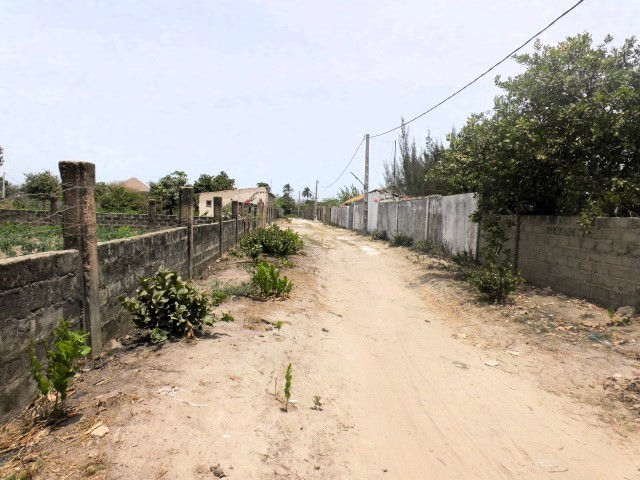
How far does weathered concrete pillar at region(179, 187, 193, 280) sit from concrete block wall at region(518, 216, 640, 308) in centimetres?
687

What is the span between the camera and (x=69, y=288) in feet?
13.4

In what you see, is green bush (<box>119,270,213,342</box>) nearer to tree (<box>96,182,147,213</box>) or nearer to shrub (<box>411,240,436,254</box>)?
shrub (<box>411,240,436,254</box>)

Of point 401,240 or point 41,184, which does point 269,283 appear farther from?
point 41,184

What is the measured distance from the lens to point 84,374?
403 centimetres

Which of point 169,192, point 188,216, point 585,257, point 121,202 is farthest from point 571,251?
point 121,202

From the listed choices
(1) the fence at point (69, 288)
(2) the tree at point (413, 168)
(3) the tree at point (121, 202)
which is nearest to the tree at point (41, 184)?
(3) the tree at point (121, 202)

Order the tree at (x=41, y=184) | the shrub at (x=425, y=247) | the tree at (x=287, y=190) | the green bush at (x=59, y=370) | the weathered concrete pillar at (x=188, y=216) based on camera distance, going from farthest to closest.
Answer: the tree at (x=287, y=190) → the tree at (x=41, y=184) → the shrub at (x=425, y=247) → the weathered concrete pillar at (x=188, y=216) → the green bush at (x=59, y=370)

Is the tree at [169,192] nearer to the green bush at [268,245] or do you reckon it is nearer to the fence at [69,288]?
the green bush at [268,245]

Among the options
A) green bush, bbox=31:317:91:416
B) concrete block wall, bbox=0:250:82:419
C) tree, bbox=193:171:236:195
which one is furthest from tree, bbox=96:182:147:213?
green bush, bbox=31:317:91:416

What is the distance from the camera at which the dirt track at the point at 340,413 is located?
9.59 feet

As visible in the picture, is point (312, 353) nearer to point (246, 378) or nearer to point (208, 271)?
point (246, 378)

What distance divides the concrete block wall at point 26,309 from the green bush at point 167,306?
2.66ft

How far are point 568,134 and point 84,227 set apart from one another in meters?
7.80

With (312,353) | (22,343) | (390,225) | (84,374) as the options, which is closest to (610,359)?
(312,353)
